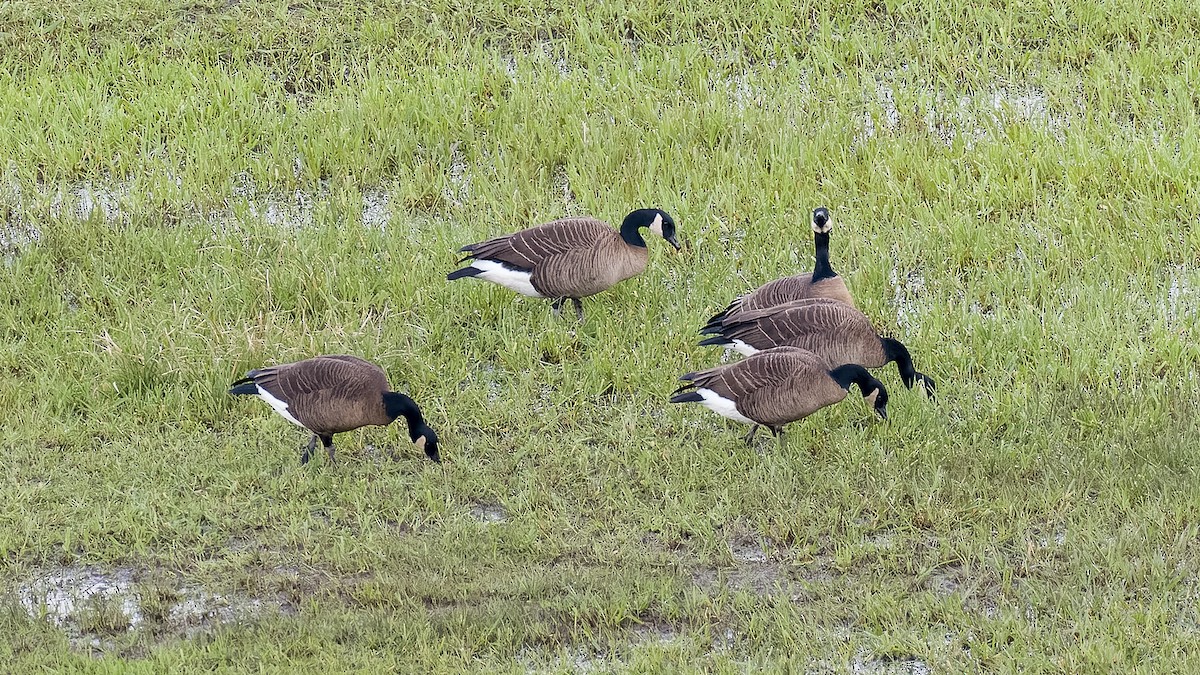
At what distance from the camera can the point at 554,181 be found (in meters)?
11.8

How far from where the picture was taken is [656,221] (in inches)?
386

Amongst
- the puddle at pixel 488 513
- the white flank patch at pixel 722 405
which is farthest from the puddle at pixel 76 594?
the white flank patch at pixel 722 405

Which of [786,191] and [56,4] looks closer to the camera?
[786,191]

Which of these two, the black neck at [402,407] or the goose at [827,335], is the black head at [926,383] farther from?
the black neck at [402,407]

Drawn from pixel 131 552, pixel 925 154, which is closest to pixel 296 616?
pixel 131 552

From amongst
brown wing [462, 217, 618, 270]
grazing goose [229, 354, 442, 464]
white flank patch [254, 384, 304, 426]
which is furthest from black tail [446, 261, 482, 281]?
white flank patch [254, 384, 304, 426]

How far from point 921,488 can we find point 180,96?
319 inches

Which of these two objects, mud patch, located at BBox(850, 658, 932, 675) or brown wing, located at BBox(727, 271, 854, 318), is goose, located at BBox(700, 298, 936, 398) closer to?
brown wing, located at BBox(727, 271, 854, 318)

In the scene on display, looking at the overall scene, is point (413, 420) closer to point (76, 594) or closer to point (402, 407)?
point (402, 407)

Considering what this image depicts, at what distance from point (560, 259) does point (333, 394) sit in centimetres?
219

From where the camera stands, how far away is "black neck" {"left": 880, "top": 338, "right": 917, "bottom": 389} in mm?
8469

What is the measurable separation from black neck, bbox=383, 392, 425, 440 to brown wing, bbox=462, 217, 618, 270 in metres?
1.85

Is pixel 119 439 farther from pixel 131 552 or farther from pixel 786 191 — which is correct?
pixel 786 191

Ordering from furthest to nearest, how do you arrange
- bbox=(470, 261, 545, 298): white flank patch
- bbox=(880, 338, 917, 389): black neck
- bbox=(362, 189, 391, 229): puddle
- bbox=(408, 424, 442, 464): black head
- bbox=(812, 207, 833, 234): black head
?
bbox=(362, 189, 391, 229): puddle → bbox=(470, 261, 545, 298): white flank patch → bbox=(812, 207, 833, 234): black head → bbox=(880, 338, 917, 389): black neck → bbox=(408, 424, 442, 464): black head
